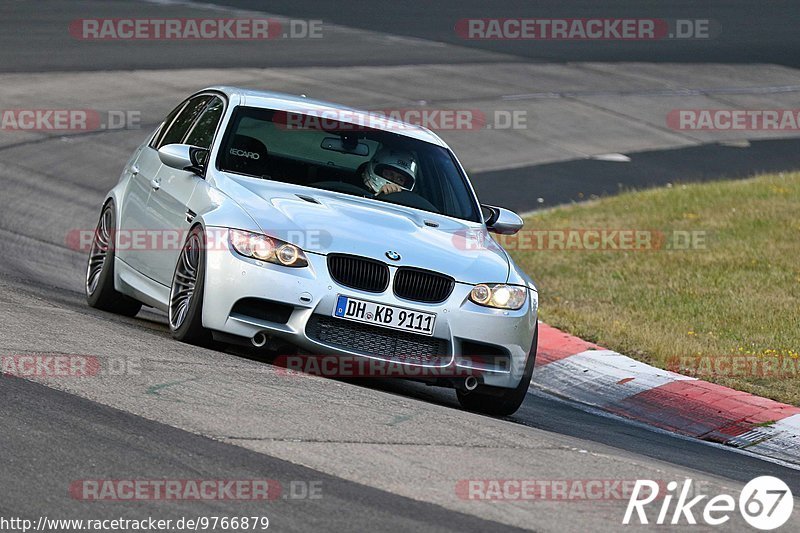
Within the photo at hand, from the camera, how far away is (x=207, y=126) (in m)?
9.50

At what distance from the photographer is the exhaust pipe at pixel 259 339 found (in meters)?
7.90

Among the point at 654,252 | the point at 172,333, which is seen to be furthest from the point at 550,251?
the point at 172,333

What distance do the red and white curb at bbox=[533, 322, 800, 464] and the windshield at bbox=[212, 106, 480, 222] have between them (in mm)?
1702

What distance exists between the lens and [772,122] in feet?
82.5

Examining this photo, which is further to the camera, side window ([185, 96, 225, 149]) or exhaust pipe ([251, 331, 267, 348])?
side window ([185, 96, 225, 149])

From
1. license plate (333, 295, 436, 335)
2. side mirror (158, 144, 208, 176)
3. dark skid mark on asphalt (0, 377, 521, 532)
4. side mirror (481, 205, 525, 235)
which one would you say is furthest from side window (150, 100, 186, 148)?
dark skid mark on asphalt (0, 377, 521, 532)

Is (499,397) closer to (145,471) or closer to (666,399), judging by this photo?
(666,399)

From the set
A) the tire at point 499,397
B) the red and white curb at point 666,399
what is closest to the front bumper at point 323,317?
the tire at point 499,397

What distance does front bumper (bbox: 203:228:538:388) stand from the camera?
307 inches

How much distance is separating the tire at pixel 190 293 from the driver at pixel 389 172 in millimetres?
1297

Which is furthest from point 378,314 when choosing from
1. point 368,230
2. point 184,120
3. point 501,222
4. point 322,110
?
point 184,120

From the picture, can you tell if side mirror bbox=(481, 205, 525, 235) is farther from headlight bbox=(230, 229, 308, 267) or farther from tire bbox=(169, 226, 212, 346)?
tire bbox=(169, 226, 212, 346)

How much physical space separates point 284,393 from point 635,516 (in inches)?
81.4

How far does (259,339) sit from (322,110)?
2197 millimetres
